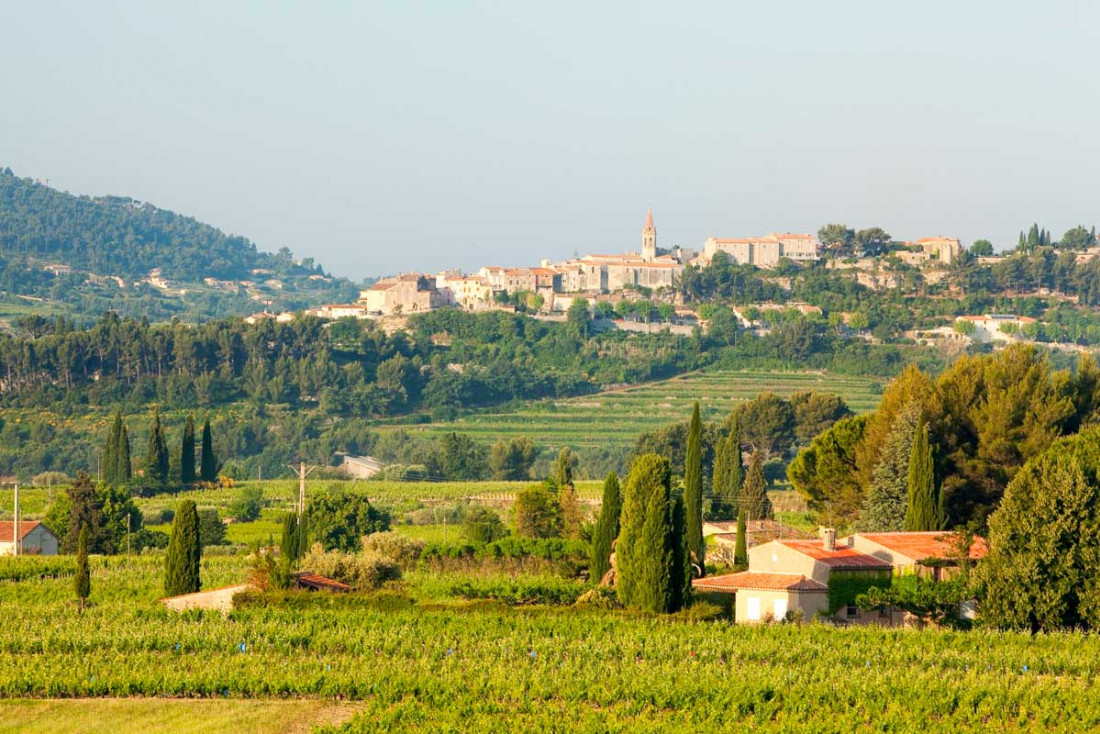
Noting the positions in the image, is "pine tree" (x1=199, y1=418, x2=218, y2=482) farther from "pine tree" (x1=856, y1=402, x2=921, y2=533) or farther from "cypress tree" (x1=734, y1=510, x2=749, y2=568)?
"cypress tree" (x1=734, y1=510, x2=749, y2=568)

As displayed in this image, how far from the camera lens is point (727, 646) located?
74.8ft

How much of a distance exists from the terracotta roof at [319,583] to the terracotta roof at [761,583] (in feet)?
19.8

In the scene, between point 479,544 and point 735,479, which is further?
point 735,479

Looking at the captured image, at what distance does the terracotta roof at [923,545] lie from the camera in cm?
2911

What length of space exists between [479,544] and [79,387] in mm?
52840

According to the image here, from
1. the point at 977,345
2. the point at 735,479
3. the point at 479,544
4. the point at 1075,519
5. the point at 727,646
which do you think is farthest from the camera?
the point at 977,345

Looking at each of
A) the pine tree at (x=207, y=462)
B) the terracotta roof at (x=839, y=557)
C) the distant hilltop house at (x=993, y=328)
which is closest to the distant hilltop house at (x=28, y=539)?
the pine tree at (x=207, y=462)

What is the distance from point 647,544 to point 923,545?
21.5ft

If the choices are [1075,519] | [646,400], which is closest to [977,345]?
[646,400]

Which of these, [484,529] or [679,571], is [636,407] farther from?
[679,571]

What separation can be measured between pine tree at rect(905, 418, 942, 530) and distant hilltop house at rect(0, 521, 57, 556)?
1970cm

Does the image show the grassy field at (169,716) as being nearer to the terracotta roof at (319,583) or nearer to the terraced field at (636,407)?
the terracotta roof at (319,583)

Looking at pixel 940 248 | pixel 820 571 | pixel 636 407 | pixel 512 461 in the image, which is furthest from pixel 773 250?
pixel 820 571

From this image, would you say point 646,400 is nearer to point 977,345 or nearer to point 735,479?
point 977,345
